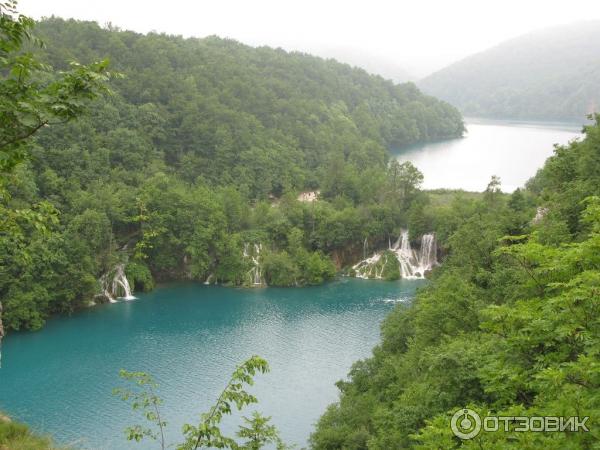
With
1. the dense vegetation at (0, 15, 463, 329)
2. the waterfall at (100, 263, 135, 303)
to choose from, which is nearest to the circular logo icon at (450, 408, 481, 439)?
the dense vegetation at (0, 15, 463, 329)

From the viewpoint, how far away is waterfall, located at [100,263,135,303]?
41375mm

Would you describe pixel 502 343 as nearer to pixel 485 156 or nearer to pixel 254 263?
pixel 254 263

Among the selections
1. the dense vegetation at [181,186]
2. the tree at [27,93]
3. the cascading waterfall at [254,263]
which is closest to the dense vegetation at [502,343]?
the tree at [27,93]

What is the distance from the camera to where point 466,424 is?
322 inches

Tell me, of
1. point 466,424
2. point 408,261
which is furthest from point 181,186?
point 466,424

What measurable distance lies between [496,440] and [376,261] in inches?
1617

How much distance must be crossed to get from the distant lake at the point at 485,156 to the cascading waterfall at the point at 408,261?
22011mm

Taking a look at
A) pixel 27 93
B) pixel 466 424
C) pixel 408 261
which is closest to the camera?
pixel 27 93

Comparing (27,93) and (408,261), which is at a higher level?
(27,93)

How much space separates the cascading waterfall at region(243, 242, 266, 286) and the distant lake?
31578mm

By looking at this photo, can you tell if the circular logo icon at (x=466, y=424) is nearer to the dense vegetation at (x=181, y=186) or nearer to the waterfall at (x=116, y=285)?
the dense vegetation at (x=181, y=186)

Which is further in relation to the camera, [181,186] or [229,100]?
[229,100]

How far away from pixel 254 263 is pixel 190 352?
1465 cm

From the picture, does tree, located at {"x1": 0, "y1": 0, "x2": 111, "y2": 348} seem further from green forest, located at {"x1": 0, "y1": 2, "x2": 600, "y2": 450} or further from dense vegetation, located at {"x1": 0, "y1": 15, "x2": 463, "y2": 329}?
dense vegetation, located at {"x1": 0, "y1": 15, "x2": 463, "y2": 329}
